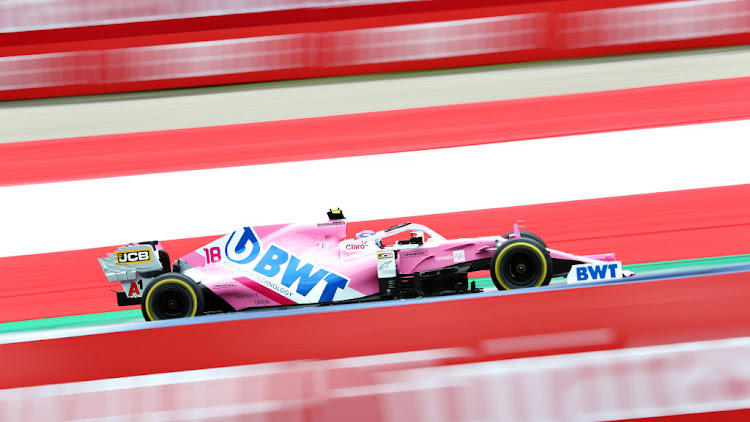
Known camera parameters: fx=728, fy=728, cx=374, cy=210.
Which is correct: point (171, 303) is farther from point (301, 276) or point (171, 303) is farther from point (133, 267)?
point (301, 276)

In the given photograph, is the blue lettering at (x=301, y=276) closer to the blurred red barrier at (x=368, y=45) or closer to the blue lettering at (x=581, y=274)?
the blue lettering at (x=581, y=274)

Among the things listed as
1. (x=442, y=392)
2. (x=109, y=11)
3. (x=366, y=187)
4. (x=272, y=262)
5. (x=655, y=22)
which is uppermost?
(x=109, y=11)

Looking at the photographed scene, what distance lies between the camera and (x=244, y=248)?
5055 mm

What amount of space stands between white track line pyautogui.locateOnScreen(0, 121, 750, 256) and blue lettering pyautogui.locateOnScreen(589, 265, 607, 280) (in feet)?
5.04

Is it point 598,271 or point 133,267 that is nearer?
point 598,271

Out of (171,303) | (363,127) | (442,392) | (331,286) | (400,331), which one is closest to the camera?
(442,392)

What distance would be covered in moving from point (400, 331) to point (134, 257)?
2.19 m

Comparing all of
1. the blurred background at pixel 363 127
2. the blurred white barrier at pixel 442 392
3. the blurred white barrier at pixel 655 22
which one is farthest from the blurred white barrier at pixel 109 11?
the blurred white barrier at pixel 442 392

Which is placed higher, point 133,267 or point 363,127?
point 363,127

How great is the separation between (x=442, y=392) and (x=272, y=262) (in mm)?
2031

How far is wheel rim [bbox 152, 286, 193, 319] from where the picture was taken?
4969 mm

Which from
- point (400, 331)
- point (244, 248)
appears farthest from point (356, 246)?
point (400, 331)

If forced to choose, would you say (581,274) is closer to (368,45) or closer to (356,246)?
(356,246)

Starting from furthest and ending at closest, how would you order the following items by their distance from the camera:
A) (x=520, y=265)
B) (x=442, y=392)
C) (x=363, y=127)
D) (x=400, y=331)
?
1. (x=363, y=127)
2. (x=520, y=265)
3. (x=400, y=331)
4. (x=442, y=392)
